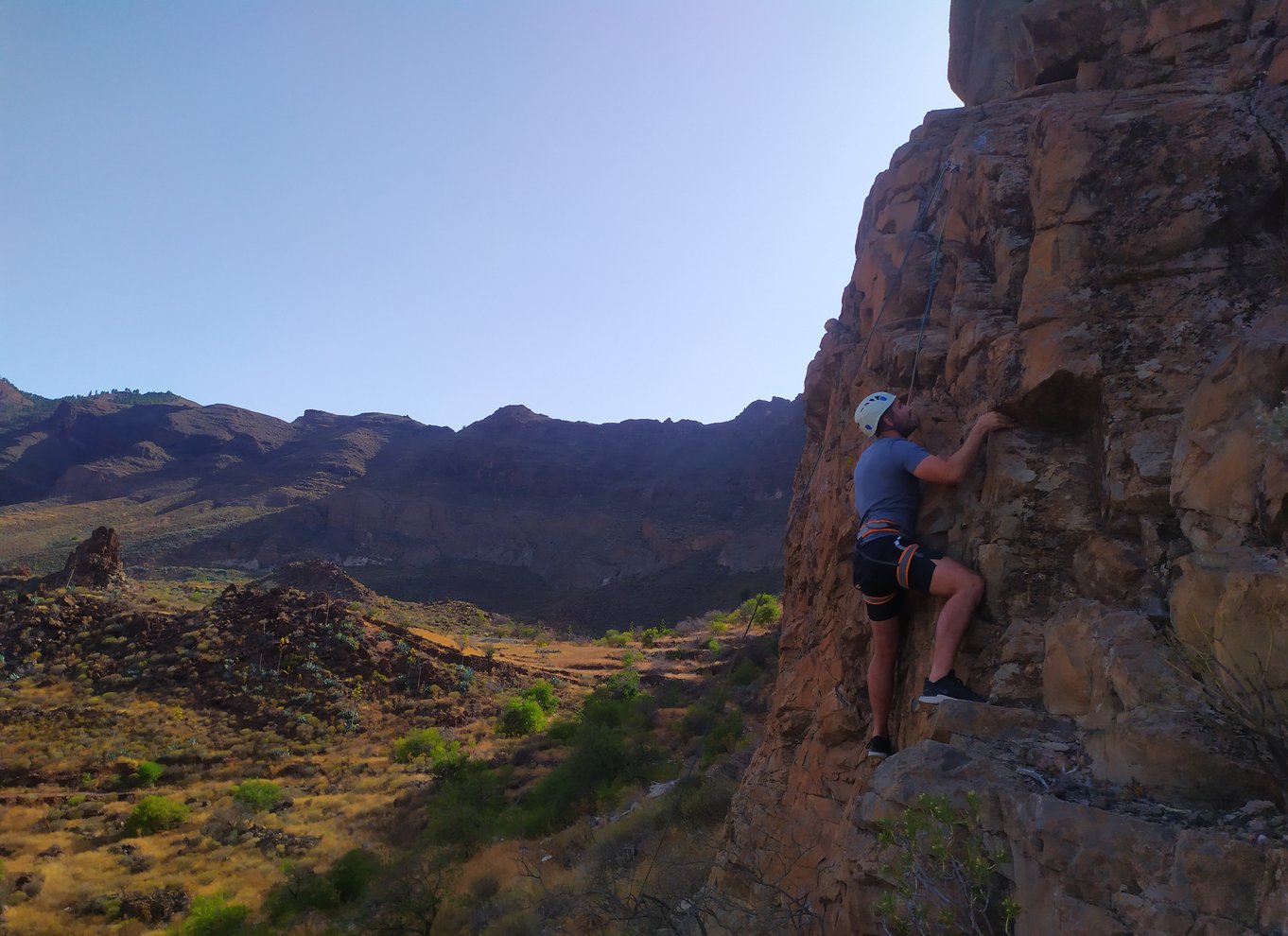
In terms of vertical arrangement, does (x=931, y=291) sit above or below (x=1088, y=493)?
above

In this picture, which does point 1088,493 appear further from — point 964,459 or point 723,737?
point 723,737

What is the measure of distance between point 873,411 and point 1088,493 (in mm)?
1245

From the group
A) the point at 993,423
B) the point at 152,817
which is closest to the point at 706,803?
the point at 993,423

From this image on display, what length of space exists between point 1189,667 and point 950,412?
2350 millimetres

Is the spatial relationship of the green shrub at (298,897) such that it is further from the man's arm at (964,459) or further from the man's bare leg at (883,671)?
the man's arm at (964,459)

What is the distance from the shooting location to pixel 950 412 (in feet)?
16.0

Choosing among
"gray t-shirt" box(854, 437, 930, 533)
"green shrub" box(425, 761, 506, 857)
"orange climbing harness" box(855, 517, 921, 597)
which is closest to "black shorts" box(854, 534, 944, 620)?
"orange climbing harness" box(855, 517, 921, 597)

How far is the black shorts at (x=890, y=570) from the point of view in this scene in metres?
4.12

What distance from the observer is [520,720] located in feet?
74.4

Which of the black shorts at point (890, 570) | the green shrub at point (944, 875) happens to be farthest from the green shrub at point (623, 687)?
the green shrub at point (944, 875)

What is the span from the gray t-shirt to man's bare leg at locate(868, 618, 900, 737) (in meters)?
0.55

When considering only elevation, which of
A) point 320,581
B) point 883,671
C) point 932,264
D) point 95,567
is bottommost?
point 320,581

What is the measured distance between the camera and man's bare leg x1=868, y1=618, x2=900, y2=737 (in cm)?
441

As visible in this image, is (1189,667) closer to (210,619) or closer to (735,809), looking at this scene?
(735,809)
